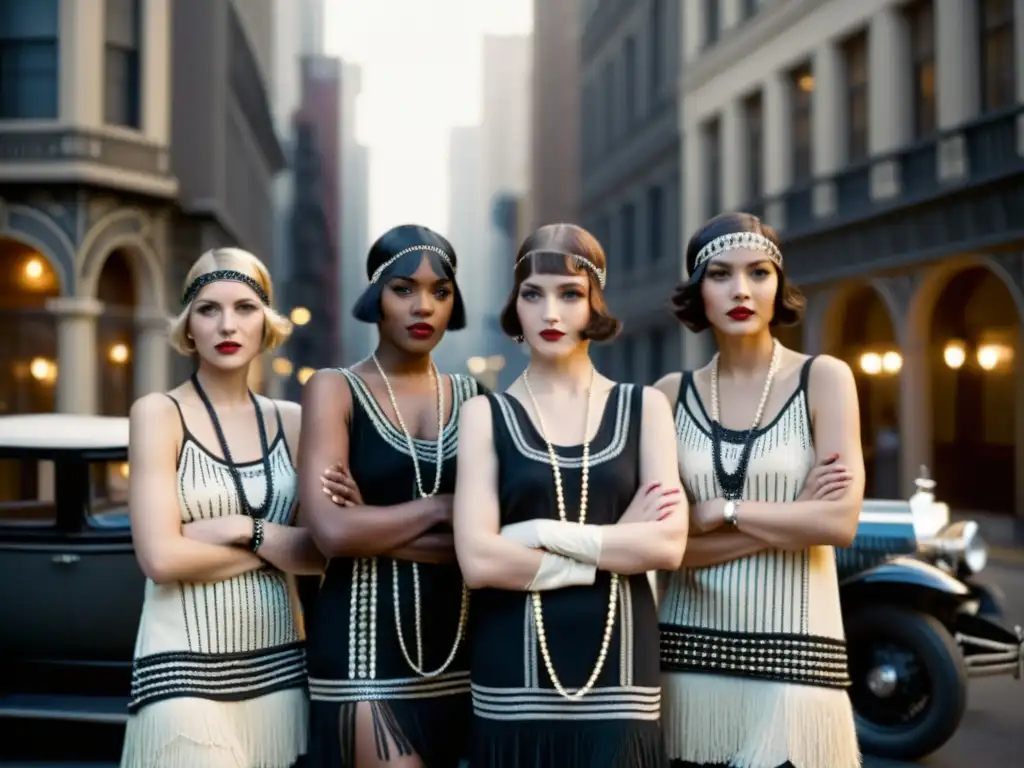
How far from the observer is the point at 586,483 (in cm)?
317

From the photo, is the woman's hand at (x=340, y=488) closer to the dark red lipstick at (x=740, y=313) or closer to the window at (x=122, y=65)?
the dark red lipstick at (x=740, y=313)

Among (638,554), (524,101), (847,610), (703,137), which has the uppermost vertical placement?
(524,101)

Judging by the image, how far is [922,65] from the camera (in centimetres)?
2142

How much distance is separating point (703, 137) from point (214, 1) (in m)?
13.1

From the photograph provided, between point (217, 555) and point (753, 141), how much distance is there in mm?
27412

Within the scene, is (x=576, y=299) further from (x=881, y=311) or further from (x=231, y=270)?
(x=881, y=311)

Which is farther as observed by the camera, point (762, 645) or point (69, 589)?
point (69, 589)

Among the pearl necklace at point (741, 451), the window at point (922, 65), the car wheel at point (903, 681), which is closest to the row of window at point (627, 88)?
the window at point (922, 65)

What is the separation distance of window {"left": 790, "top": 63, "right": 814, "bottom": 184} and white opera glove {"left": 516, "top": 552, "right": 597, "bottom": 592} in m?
23.9

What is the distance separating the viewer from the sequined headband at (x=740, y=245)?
3588 mm

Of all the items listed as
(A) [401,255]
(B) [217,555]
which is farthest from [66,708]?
(A) [401,255]

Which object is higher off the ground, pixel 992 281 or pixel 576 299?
pixel 992 281

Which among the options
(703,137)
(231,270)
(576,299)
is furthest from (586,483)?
(703,137)

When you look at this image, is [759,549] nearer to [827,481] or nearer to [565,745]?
[827,481]
